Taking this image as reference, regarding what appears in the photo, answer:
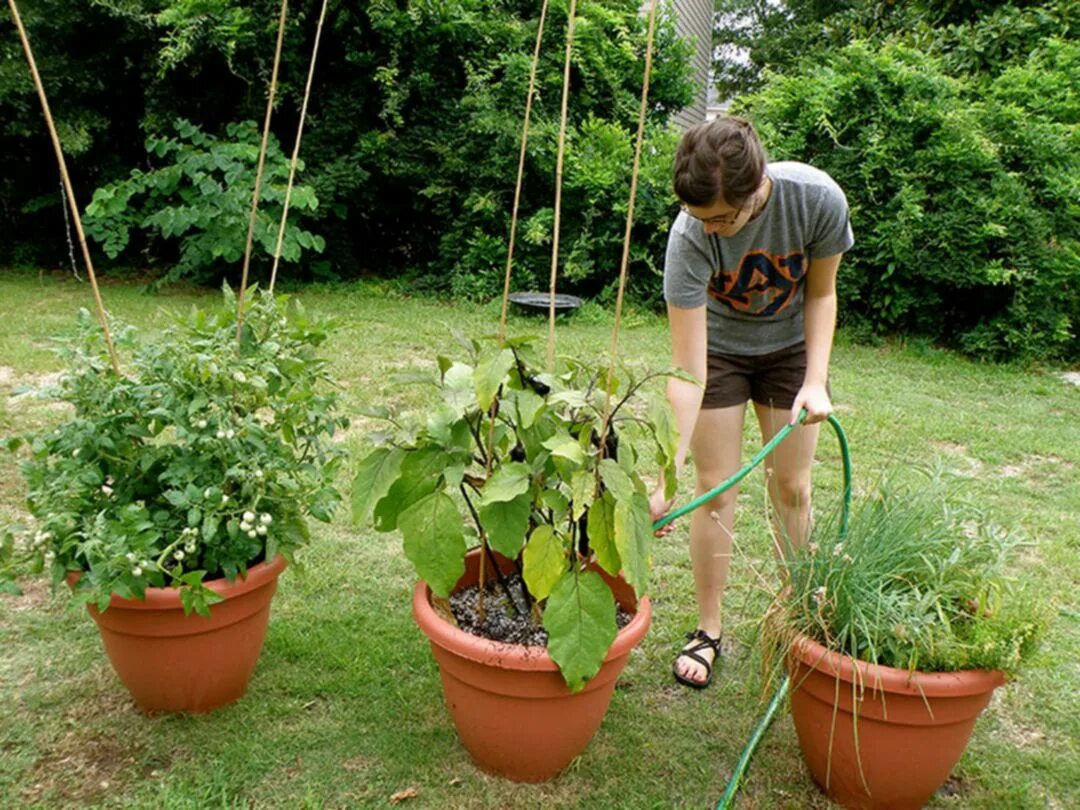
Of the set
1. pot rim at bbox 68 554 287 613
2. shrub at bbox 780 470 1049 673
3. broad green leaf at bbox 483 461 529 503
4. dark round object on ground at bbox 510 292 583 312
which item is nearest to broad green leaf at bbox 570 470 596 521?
broad green leaf at bbox 483 461 529 503

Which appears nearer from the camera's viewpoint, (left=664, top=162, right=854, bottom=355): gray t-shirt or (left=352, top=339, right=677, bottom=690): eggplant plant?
(left=352, top=339, right=677, bottom=690): eggplant plant

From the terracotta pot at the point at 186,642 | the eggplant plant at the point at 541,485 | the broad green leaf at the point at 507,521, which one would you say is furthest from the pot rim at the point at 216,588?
the broad green leaf at the point at 507,521

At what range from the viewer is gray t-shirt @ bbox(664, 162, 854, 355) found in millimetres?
2115

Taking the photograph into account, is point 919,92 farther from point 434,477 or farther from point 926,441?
point 434,477

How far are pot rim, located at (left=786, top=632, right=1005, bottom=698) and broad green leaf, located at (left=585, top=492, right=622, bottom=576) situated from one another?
51 centimetres

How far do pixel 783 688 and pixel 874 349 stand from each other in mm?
5150

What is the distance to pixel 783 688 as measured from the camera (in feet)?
6.69

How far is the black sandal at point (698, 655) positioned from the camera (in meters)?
2.46

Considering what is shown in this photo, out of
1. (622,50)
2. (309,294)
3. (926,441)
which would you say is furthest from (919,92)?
(309,294)

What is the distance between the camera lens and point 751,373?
2.37m

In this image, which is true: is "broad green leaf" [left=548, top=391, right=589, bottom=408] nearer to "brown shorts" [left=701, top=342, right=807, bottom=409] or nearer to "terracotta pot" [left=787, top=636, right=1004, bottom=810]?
A: "brown shorts" [left=701, top=342, right=807, bottom=409]

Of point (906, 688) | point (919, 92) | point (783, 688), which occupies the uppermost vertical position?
point (919, 92)

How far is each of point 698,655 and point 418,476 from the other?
110 centimetres

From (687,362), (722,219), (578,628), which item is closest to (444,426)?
(578,628)
